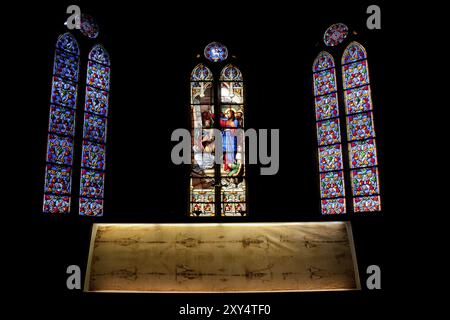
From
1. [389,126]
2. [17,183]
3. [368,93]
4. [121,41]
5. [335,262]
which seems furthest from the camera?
[121,41]

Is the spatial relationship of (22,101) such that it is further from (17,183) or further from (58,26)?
(58,26)

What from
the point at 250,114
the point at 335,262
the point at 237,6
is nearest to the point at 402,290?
the point at 335,262

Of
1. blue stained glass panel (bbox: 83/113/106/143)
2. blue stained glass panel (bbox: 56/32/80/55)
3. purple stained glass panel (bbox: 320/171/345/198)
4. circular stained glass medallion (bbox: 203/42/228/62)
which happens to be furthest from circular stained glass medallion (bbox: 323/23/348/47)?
blue stained glass panel (bbox: 56/32/80/55)

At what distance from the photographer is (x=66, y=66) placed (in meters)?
8.70

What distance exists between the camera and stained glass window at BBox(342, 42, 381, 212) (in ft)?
28.1

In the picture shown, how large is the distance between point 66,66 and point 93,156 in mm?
1674

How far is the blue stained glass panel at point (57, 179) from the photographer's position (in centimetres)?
800

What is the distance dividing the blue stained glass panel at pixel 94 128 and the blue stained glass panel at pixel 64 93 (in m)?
0.37

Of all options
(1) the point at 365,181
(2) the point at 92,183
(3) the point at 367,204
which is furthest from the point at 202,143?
(3) the point at 367,204

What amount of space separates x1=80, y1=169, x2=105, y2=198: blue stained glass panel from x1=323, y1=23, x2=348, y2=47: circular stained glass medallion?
5.14 metres

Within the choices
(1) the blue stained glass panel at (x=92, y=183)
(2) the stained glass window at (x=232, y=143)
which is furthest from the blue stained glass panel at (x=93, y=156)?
(2) the stained glass window at (x=232, y=143)

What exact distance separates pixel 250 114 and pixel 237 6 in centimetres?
238

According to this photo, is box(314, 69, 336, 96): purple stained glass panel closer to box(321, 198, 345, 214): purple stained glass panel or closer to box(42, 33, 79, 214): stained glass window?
box(321, 198, 345, 214): purple stained glass panel

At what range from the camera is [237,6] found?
10.2m
